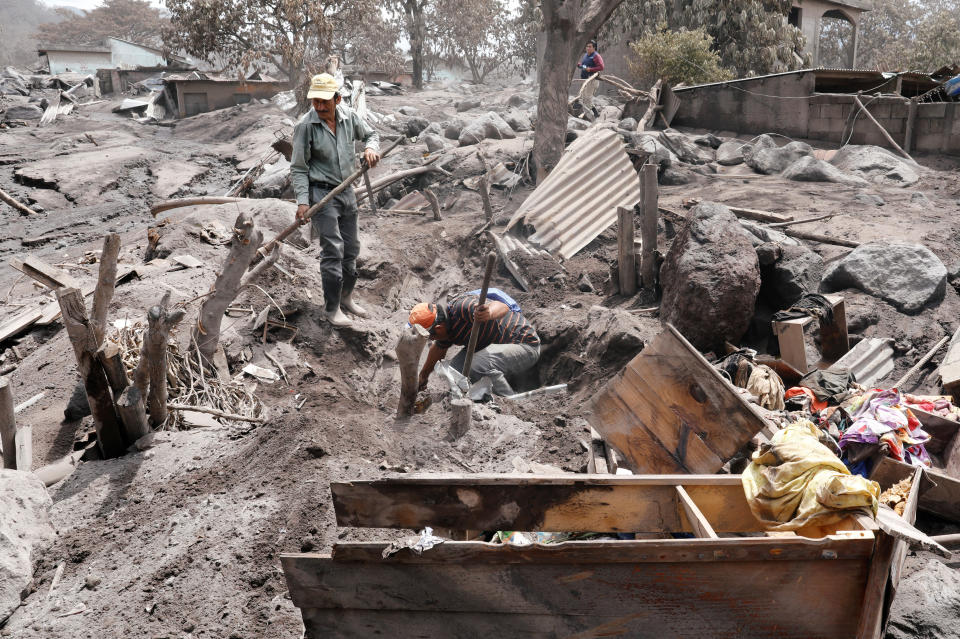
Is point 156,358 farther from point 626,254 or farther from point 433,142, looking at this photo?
point 433,142

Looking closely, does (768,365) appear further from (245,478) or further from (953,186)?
(953,186)

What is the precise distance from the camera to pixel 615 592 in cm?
221

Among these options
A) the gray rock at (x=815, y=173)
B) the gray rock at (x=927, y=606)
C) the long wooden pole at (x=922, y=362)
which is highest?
the gray rock at (x=815, y=173)

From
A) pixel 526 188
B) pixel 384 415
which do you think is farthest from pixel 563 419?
pixel 526 188

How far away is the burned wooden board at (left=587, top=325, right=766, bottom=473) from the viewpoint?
3320mm

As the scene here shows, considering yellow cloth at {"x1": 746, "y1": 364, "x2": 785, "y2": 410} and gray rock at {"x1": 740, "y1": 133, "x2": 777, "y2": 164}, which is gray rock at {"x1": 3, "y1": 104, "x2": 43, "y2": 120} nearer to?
gray rock at {"x1": 740, "y1": 133, "x2": 777, "y2": 164}

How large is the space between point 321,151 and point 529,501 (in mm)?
4102

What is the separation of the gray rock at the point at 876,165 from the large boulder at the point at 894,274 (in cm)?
390

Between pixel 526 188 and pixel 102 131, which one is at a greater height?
pixel 102 131

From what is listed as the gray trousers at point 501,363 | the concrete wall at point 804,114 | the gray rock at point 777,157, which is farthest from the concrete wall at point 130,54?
the gray trousers at point 501,363

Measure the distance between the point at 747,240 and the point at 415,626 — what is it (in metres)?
4.51

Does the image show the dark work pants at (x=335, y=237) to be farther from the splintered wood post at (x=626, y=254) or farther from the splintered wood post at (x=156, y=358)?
the splintered wood post at (x=626, y=254)

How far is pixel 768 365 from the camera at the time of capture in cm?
516

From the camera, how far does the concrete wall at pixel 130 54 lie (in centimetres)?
3344
